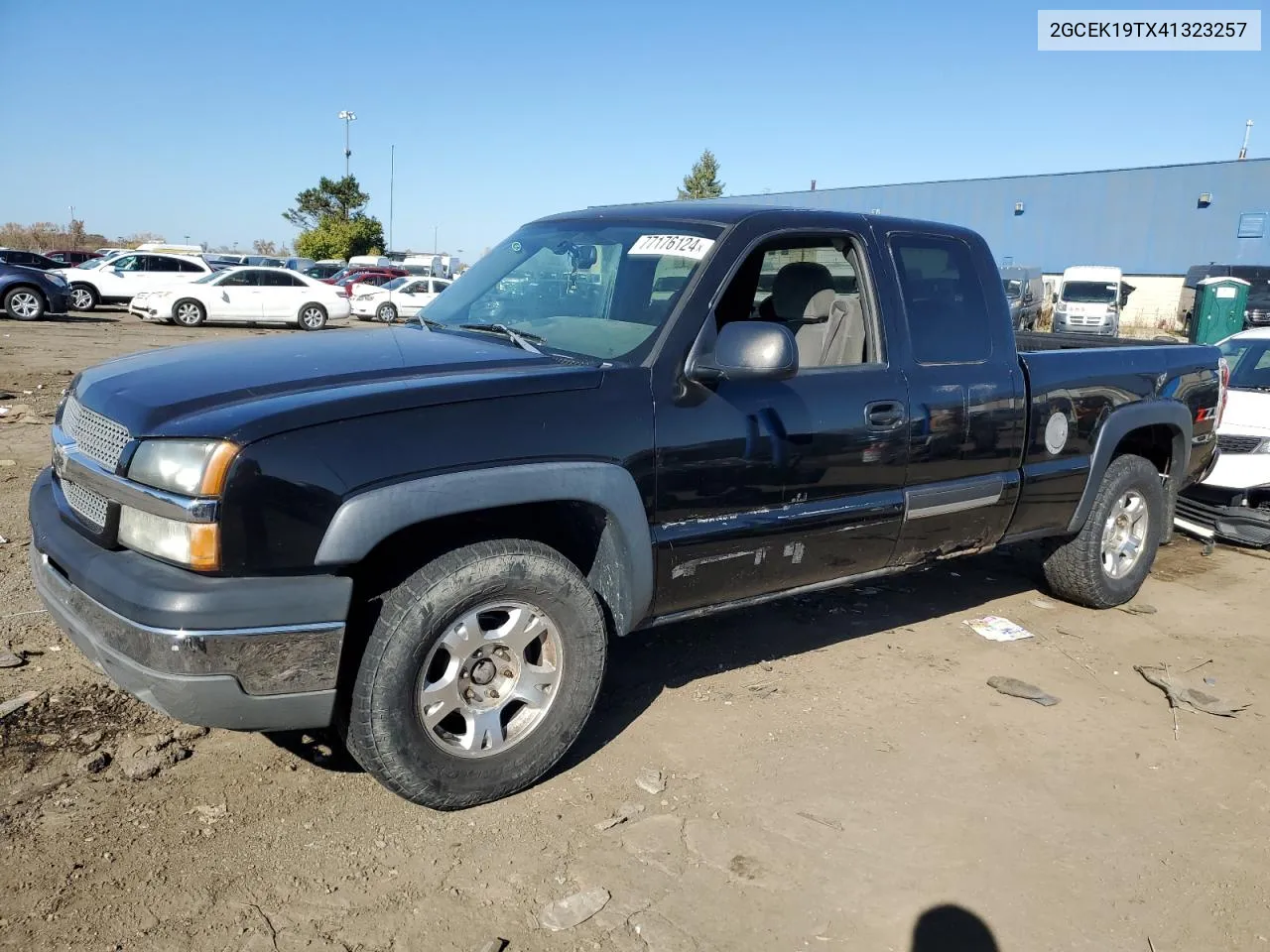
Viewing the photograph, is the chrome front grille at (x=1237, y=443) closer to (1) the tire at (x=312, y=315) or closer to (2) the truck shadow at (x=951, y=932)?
(2) the truck shadow at (x=951, y=932)

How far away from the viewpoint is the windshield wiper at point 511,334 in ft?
11.7

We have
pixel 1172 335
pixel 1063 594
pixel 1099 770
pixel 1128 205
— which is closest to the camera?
pixel 1099 770

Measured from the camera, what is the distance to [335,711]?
3012 millimetres

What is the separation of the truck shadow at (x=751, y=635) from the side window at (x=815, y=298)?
116 cm

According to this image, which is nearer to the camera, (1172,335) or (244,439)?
(244,439)

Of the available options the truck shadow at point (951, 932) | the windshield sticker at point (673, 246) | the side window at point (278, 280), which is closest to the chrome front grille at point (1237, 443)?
the windshield sticker at point (673, 246)

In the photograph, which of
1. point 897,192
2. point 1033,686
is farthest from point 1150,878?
point 897,192

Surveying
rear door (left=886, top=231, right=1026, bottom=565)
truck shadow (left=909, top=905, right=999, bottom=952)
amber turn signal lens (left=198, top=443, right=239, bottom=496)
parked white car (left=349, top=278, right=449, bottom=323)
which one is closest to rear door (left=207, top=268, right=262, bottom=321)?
parked white car (left=349, top=278, right=449, bottom=323)

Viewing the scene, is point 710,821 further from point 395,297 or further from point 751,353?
point 395,297

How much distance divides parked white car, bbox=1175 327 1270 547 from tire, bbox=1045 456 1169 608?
1.58 meters

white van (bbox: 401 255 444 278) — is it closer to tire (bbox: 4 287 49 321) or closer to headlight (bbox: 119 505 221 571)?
A: tire (bbox: 4 287 49 321)

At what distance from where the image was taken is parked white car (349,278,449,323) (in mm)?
27234

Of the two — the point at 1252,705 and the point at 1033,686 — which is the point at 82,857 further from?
the point at 1252,705

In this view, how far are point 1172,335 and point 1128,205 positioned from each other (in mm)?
6073
